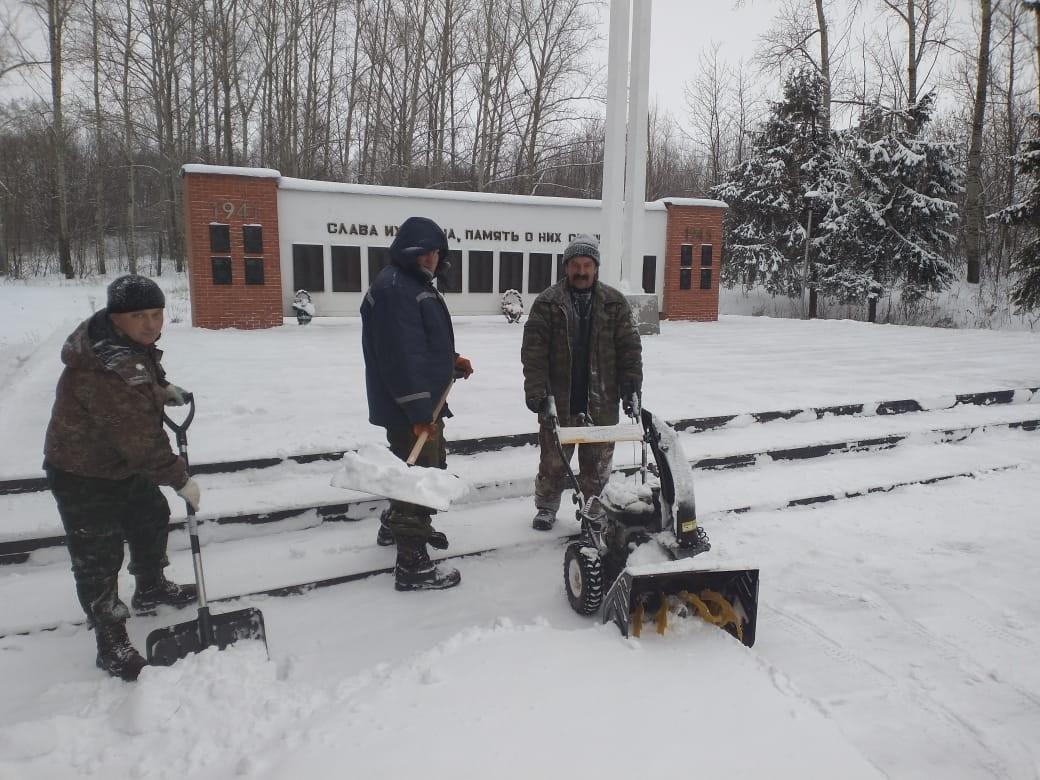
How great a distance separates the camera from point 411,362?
10.9ft

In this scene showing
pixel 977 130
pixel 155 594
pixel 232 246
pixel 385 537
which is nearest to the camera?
pixel 155 594

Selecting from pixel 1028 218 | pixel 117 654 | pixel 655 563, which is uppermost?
pixel 1028 218

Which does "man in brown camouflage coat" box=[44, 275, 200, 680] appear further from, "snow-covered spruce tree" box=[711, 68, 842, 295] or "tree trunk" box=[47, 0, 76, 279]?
"tree trunk" box=[47, 0, 76, 279]

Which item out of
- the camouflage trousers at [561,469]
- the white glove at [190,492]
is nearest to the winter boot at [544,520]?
the camouflage trousers at [561,469]

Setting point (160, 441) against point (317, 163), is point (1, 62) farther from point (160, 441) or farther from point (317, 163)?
point (160, 441)

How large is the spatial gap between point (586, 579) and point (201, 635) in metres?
1.77

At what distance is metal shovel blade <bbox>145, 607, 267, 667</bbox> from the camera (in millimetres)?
2691

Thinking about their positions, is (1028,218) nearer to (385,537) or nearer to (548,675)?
(385,537)

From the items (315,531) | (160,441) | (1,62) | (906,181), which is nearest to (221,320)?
(315,531)

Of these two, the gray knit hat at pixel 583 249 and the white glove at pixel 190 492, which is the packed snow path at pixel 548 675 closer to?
the white glove at pixel 190 492

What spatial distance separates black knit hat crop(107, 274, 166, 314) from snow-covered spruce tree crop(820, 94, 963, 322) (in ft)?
76.3

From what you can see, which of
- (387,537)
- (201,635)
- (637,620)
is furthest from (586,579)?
(201,635)

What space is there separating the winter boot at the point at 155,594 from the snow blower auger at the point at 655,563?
2.06m

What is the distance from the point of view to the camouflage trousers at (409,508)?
3527 millimetres
